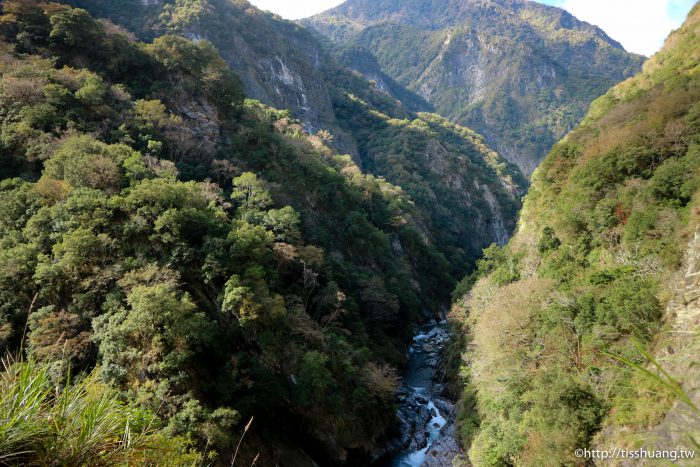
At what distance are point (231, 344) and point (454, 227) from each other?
67862mm

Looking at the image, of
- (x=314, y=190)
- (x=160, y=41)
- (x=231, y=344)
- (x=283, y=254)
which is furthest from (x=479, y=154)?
(x=231, y=344)

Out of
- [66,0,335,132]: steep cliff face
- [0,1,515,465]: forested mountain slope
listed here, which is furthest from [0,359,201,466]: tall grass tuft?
[66,0,335,132]: steep cliff face

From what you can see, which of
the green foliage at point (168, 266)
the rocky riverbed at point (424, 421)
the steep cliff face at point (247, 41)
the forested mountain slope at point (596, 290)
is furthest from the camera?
the steep cliff face at point (247, 41)

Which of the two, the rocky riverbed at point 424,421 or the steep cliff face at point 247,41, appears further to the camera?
the steep cliff face at point 247,41

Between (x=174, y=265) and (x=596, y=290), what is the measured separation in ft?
78.7

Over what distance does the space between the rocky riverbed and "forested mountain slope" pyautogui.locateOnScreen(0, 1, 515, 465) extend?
1.77m

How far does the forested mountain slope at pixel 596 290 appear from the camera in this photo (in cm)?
1675

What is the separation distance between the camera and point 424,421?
29641mm

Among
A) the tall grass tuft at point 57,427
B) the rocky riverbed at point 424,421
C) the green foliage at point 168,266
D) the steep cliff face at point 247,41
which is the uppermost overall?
the tall grass tuft at point 57,427

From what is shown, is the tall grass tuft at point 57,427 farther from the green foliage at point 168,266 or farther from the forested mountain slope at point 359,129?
the forested mountain slope at point 359,129

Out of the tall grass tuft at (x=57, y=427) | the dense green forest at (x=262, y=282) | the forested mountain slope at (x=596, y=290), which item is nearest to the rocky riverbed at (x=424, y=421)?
the dense green forest at (x=262, y=282)

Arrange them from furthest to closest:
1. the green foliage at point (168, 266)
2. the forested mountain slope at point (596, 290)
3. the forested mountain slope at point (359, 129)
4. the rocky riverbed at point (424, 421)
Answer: the forested mountain slope at point (359, 129), the rocky riverbed at point (424, 421), the green foliage at point (168, 266), the forested mountain slope at point (596, 290)

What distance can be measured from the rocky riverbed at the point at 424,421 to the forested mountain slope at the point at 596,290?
6.66 feet

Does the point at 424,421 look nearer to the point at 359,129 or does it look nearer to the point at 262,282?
the point at 262,282
